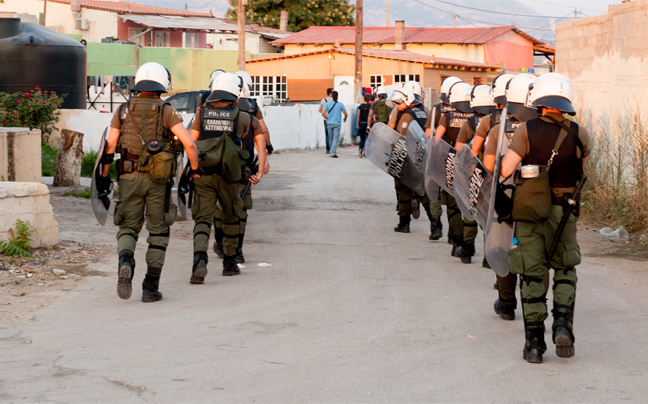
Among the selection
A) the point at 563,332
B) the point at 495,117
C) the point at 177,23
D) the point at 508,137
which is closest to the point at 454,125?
the point at 495,117

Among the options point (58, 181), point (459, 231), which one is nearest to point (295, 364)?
point (459, 231)

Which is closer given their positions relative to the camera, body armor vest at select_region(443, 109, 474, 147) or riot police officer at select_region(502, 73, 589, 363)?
riot police officer at select_region(502, 73, 589, 363)

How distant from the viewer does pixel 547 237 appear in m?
5.95

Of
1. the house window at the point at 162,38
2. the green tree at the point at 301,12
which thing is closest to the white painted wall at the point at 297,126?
the house window at the point at 162,38

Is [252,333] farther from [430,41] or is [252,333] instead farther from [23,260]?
[430,41]

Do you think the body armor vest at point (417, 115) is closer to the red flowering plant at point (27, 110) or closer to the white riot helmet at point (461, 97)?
the white riot helmet at point (461, 97)

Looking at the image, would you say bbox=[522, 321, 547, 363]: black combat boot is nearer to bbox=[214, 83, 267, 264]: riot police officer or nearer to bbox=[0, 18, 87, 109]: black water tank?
bbox=[214, 83, 267, 264]: riot police officer

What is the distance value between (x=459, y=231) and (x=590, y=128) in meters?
6.38

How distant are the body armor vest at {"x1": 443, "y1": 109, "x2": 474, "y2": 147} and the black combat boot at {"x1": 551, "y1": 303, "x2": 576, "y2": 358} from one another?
4458 millimetres

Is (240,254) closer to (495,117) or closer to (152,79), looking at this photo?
(152,79)

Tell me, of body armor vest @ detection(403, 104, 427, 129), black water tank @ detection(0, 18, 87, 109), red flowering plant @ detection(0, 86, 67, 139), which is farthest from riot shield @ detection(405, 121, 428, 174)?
black water tank @ detection(0, 18, 87, 109)

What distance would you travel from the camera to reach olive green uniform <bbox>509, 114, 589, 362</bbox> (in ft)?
19.3

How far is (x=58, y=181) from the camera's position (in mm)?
14703

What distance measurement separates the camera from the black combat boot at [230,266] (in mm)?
8922
